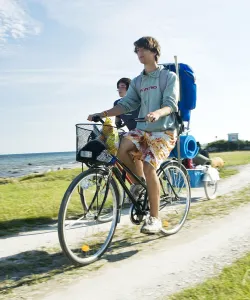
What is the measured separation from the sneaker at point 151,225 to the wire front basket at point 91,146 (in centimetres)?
78

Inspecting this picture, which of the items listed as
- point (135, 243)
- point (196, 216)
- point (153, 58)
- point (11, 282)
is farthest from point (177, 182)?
point (11, 282)

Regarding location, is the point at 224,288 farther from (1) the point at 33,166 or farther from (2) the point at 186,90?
(1) the point at 33,166

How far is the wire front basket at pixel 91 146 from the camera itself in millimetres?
3891

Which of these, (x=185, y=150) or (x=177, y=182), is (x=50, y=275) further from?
(x=185, y=150)

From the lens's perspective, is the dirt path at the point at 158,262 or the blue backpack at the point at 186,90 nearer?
the dirt path at the point at 158,262

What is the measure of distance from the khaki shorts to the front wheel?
0.50 meters

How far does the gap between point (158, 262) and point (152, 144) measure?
1.26m

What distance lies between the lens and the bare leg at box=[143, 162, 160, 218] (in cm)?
422

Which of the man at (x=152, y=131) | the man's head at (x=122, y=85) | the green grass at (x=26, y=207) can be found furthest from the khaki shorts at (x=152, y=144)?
the green grass at (x=26, y=207)

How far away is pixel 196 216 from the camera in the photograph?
19.4 feet

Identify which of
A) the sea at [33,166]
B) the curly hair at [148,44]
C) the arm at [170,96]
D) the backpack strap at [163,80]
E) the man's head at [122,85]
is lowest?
the sea at [33,166]

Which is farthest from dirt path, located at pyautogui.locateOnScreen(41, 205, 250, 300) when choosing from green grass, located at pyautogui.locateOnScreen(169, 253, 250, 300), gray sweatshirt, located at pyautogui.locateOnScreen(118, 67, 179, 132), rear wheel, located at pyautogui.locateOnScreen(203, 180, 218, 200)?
rear wheel, located at pyautogui.locateOnScreen(203, 180, 218, 200)

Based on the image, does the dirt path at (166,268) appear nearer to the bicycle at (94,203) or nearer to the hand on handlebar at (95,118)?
the bicycle at (94,203)

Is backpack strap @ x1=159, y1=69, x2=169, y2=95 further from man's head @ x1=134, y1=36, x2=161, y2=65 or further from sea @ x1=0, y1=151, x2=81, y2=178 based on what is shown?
sea @ x1=0, y1=151, x2=81, y2=178
